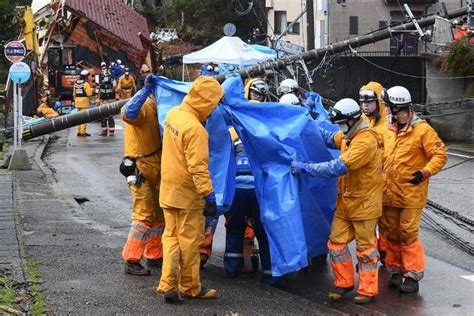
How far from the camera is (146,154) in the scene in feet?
29.3

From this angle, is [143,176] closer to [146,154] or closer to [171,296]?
[146,154]

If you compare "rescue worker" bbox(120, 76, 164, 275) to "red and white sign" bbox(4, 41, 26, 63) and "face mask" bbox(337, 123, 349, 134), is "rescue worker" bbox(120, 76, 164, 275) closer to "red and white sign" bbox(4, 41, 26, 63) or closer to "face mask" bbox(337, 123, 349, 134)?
"face mask" bbox(337, 123, 349, 134)

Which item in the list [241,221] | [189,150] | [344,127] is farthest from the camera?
[241,221]

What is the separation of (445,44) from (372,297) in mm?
18650

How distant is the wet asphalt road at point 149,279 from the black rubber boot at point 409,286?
3.1 inches

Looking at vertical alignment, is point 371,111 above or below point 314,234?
above

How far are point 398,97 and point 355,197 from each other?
1112 mm

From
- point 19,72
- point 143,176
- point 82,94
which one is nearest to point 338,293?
point 143,176

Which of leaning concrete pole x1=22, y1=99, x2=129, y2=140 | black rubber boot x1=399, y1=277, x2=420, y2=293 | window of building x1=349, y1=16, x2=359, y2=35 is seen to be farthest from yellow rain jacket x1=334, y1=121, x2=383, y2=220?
window of building x1=349, y1=16, x2=359, y2=35

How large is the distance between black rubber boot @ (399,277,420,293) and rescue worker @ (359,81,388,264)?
24.1 inches

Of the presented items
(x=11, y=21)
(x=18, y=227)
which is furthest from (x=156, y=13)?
(x=18, y=227)

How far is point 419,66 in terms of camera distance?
3272 centimetres

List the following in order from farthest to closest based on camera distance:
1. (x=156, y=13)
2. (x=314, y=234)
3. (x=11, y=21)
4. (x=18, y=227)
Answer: (x=156, y=13)
(x=11, y=21)
(x=18, y=227)
(x=314, y=234)

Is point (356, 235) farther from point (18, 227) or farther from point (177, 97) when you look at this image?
point (18, 227)
